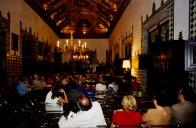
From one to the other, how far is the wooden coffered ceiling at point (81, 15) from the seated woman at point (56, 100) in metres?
10.9

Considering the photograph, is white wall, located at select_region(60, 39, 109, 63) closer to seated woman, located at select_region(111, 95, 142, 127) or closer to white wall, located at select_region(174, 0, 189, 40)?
white wall, located at select_region(174, 0, 189, 40)

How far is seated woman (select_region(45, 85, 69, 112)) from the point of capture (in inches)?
304

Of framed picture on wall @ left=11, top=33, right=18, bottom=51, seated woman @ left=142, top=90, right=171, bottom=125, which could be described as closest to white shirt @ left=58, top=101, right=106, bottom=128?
seated woman @ left=142, top=90, right=171, bottom=125

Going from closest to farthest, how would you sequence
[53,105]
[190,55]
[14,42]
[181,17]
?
[190,55]
[53,105]
[181,17]
[14,42]

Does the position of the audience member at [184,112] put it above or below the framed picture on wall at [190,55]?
below

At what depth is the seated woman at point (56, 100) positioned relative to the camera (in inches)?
304

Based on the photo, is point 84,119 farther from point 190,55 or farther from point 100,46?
point 100,46

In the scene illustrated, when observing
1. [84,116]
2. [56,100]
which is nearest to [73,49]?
[56,100]

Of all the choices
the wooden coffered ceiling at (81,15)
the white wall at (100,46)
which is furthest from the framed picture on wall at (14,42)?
the white wall at (100,46)

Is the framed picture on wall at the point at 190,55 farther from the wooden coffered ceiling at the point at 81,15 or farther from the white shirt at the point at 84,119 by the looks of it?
the wooden coffered ceiling at the point at 81,15

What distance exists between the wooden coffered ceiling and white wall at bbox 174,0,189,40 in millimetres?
9434

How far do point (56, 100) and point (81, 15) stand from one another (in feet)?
71.6

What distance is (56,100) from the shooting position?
7.93 meters

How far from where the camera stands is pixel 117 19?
24.5 metres
